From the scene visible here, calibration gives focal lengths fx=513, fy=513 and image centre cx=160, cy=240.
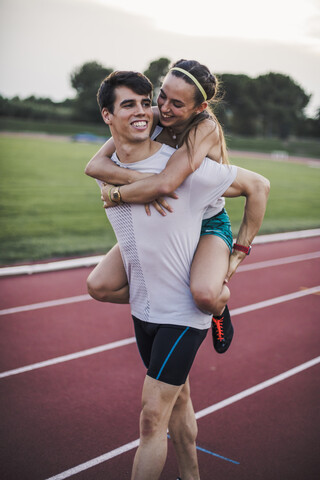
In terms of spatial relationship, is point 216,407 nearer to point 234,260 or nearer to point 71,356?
point 71,356

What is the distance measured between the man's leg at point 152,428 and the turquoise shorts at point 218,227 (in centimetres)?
86

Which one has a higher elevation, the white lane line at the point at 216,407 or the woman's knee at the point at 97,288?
the woman's knee at the point at 97,288

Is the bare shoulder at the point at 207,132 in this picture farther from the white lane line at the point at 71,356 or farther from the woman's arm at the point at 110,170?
the white lane line at the point at 71,356

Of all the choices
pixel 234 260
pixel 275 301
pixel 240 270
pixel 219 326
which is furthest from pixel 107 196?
pixel 240 270

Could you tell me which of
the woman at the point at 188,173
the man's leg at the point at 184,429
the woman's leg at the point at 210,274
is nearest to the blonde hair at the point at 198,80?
the woman at the point at 188,173

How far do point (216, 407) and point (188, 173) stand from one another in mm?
2470

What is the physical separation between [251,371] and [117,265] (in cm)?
245

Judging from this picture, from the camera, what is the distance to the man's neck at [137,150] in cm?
262

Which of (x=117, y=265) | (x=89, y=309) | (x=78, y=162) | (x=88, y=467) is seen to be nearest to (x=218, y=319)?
(x=117, y=265)

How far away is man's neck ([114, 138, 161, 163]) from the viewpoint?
2615mm

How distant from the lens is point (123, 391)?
174 inches

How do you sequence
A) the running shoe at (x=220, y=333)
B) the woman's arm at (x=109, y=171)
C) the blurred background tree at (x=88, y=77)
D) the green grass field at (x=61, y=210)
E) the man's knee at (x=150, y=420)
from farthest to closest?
the blurred background tree at (x=88, y=77) < the green grass field at (x=61, y=210) < the running shoe at (x=220, y=333) < the woman's arm at (x=109, y=171) < the man's knee at (x=150, y=420)

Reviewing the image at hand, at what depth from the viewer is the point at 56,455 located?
351cm

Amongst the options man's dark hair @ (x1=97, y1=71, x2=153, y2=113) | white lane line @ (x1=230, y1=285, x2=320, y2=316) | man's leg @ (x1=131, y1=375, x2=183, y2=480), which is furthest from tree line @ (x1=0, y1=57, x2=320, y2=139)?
man's leg @ (x1=131, y1=375, x2=183, y2=480)
